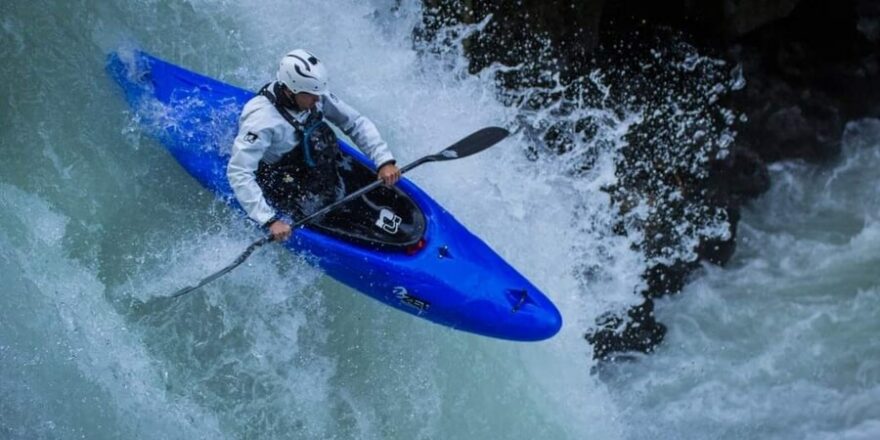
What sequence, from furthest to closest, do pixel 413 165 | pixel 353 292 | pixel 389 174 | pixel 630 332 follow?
pixel 630 332
pixel 353 292
pixel 413 165
pixel 389 174

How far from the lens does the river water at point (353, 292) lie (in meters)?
5.14

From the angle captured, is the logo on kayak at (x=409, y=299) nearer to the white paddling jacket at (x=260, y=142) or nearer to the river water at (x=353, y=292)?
the river water at (x=353, y=292)

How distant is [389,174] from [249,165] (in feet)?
2.55

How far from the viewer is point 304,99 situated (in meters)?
4.50

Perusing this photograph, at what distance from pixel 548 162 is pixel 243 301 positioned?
98.5 inches

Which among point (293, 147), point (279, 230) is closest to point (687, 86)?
point (293, 147)

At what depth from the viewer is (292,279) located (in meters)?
5.33

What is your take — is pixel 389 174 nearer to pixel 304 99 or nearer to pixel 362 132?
pixel 362 132

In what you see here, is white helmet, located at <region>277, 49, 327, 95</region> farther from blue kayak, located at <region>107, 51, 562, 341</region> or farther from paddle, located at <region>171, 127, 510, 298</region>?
blue kayak, located at <region>107, 51, 562, 341</region>

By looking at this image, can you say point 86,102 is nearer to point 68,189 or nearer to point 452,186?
point 68,189

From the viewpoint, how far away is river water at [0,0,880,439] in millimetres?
5137

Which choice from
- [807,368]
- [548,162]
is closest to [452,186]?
[548,162]

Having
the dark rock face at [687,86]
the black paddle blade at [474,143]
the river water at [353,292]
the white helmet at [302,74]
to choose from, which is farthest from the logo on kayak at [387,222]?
the dark rock face at [687,86]

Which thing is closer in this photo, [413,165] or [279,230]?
[279,230]
